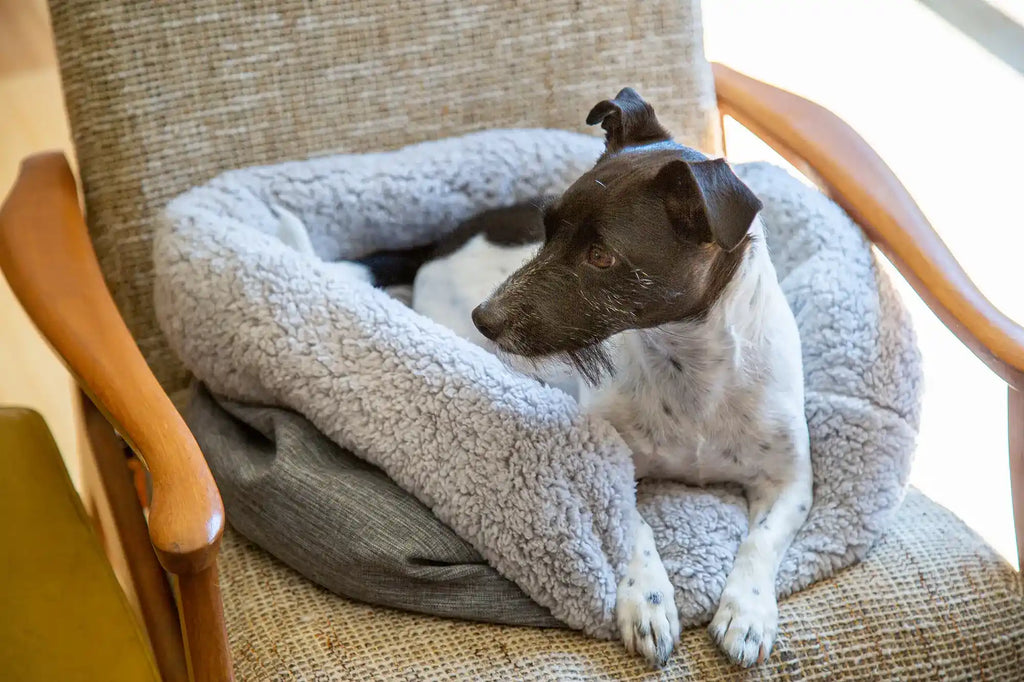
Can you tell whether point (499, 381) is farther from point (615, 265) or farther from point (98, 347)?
point (98, 347)

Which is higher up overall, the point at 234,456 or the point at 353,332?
the point at 353,332

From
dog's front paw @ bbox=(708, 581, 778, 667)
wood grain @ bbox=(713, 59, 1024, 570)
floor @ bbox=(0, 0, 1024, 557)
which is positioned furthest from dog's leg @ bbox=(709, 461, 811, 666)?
floor @ bbox=(0, 0, 1024, 557)

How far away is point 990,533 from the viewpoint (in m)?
2.01

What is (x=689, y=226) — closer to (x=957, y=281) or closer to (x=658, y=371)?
(x=658, y=371)

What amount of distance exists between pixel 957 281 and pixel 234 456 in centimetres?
113

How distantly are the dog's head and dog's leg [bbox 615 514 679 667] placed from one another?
0.30 meters

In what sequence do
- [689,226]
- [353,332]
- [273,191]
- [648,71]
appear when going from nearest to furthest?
[689,226] → [353,332] → [273,191] → [648,71]

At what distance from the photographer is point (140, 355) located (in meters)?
1.37

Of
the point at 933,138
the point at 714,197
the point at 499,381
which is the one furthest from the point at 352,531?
the point at 933,138

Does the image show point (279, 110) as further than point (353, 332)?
Yes

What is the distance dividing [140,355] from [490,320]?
47cm

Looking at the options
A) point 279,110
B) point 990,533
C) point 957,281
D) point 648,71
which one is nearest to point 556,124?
point 648,71

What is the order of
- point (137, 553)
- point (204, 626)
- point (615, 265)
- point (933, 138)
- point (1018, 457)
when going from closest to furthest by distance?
point (204, 626), point (615, 265), point (1018, 457), point (137, 553), point (933, 138)

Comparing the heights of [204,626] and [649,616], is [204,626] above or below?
above
